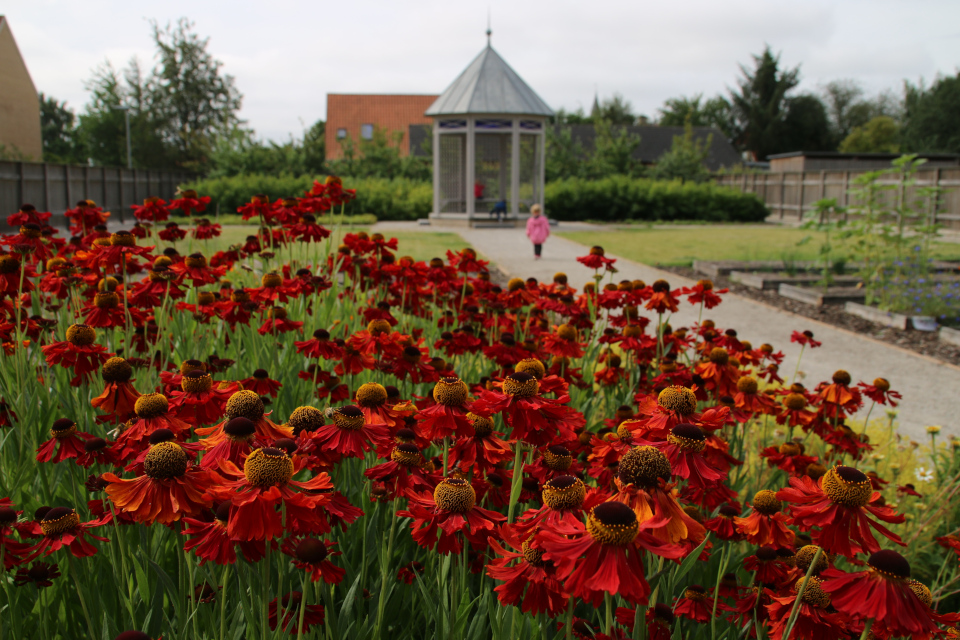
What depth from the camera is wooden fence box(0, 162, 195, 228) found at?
1747 cm

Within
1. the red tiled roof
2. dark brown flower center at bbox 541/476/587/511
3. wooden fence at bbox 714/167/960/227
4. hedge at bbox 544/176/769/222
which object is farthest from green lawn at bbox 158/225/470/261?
the red tiled roof

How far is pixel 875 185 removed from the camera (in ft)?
30.9

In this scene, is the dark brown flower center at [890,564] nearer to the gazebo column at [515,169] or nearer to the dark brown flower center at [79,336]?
the dark brown flower center at [79,336]

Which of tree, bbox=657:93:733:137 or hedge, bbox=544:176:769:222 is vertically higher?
tree, bbox=657:93:733:137

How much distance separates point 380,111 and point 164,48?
Result: 16.5 metres

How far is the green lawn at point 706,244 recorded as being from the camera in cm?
1345

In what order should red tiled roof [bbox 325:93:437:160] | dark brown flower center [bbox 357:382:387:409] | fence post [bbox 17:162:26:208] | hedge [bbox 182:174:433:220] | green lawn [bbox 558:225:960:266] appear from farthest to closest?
red tiled roof [bbox 325:93:437:160] → hedge [bbox 182:174:433:220] → fence post [bbox 17:162:26:208] → green lawn [bbox 558:225:960:266] → dark brown flower center [bbox 357:382:387:409]

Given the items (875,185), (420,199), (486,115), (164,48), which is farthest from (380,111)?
(875,185)

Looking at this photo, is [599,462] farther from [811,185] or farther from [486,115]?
[811,185]

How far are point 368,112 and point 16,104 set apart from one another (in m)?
19.2

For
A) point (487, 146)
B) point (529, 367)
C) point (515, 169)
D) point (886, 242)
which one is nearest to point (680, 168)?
point (487, 146)

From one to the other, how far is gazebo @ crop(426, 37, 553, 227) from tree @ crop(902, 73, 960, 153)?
127 ft

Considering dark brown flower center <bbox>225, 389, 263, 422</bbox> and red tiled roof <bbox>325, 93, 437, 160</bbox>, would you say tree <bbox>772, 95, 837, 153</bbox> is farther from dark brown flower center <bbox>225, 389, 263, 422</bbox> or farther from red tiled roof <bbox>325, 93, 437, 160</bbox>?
dark brown flower center <bbox>225, 389, 263, 422</bbox>

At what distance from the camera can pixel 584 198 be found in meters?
25.3
